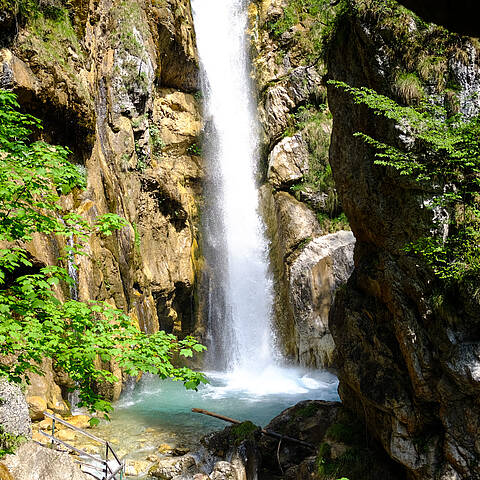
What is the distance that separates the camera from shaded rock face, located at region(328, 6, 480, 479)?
18.4ft

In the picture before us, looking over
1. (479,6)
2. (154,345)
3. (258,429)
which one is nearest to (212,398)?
(258,429)

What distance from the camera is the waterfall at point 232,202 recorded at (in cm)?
1819

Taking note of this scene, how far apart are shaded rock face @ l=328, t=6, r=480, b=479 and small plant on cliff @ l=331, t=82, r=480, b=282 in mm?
229

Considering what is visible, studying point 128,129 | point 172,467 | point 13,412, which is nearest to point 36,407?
point 172,467

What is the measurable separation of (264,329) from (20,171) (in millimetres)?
14890

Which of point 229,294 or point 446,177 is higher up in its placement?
point 446,177

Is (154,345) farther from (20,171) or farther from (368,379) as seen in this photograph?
(368,379)

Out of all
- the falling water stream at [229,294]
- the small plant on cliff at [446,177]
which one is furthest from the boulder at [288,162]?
the small plant on cliff at [446,177]

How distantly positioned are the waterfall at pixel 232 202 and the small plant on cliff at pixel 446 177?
12460 millimetres

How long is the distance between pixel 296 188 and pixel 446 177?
540 inches

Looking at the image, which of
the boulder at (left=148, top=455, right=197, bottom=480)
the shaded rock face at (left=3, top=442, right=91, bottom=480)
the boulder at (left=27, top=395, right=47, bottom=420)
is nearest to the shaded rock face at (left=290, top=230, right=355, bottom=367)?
the boulder at (left=148, top=455, right=197, bottom=480)

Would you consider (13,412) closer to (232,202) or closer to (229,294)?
(229,294)

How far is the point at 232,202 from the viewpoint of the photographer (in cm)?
2127

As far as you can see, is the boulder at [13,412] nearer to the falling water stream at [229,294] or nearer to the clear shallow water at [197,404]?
the clear shallow water at [197,404]
